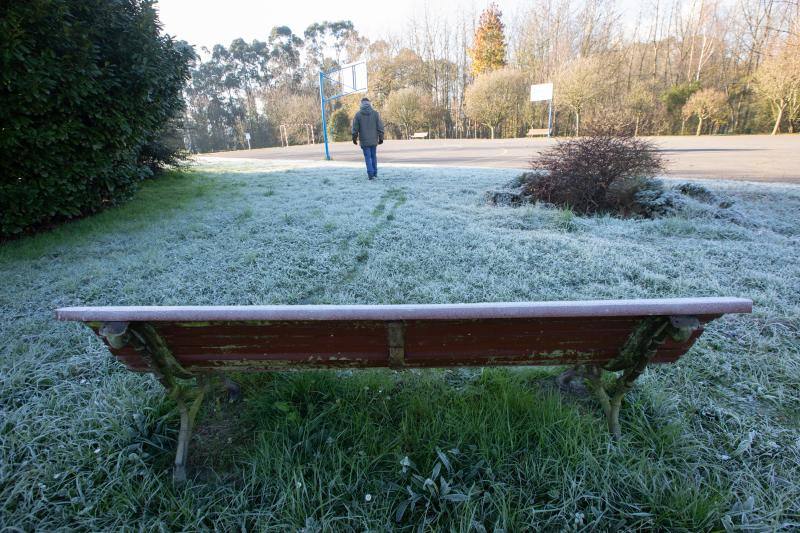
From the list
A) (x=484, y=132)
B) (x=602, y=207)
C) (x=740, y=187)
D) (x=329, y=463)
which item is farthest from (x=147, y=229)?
(x=484, y=132)

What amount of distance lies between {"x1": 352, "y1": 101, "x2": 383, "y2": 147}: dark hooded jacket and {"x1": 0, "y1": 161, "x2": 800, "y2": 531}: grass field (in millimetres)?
7063

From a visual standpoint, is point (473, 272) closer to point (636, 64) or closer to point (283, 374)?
point (283, 374)

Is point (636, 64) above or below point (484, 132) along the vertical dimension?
above

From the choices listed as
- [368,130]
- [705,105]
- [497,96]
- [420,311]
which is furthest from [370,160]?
[705,105]

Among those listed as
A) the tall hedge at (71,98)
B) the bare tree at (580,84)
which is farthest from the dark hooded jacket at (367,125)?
the bare tree at (580,84)

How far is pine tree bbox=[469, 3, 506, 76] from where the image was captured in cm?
4034

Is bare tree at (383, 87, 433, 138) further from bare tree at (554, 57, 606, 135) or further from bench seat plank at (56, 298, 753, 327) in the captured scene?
bench seat plank at (56, 298, 753, 327)

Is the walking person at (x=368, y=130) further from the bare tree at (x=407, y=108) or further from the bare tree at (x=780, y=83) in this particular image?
the bare tree at (x=407, y=108)

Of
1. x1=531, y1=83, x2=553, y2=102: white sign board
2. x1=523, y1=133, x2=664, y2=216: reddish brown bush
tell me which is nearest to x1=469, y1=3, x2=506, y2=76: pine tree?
x1=531, y1=83, x2=553, y2=102: white sign board

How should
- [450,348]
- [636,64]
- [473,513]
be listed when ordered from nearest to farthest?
1. [473,513]
2. [450,348]
3. [636,64]

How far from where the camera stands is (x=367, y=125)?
10211 millimetres

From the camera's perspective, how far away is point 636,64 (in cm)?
3788

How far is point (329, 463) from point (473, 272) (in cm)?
251

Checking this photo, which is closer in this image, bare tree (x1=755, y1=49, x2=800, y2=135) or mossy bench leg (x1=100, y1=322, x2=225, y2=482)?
mossy bench leg (x1=100, y1=322, x2=225, y2=482)
